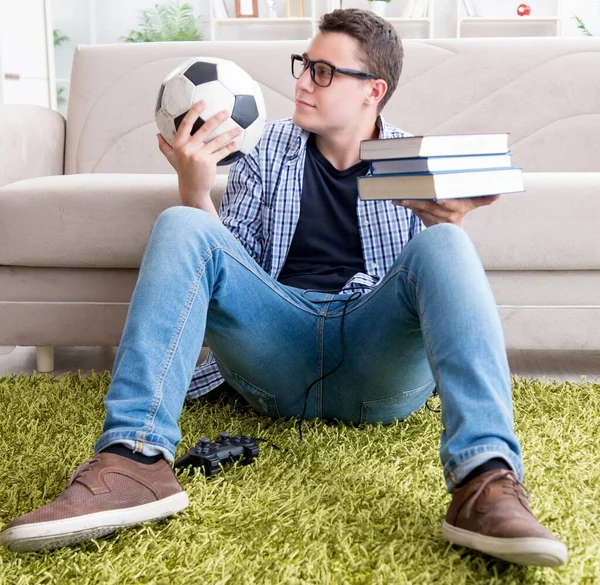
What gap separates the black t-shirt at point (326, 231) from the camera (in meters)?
1.36

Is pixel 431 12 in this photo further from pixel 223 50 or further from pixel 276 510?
pixel 276 510

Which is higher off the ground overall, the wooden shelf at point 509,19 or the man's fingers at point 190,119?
the wooden shelf at point 509,19

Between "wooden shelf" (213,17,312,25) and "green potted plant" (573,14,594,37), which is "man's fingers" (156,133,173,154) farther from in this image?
"green potted plant" (573,14,594,37)

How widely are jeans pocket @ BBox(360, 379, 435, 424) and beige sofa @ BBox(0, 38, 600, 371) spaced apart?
577 millimetres

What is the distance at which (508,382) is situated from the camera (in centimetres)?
92

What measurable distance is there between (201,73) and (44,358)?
991 millimetres

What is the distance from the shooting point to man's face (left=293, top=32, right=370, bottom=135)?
1.35 m

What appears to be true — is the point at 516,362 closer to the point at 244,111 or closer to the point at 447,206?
the point at 447,206

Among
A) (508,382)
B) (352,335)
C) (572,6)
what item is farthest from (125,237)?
(572,6)

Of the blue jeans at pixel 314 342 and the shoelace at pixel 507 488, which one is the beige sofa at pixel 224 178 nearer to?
the blue jeans at pixel 314 342

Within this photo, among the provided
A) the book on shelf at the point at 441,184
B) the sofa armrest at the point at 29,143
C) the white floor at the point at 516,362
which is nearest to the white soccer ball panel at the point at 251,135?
the book on shelf at the point at 441,184

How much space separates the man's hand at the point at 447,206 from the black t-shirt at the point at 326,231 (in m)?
0.18

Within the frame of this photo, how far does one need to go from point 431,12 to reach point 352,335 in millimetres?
4051

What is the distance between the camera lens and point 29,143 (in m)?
2.21
